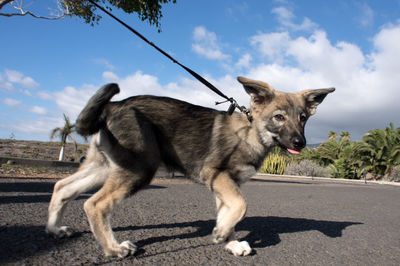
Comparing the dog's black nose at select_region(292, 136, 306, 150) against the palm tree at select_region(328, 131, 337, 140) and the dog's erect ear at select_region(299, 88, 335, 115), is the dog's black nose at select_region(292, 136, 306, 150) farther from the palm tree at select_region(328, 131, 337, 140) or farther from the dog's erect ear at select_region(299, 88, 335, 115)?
the palm tree at select_region(328, 131, 337, 140)

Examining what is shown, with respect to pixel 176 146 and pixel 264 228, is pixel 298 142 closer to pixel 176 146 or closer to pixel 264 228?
pixel 176 146

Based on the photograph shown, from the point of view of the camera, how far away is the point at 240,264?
2459 millimetres

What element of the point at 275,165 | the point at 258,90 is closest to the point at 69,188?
the point at 258,90

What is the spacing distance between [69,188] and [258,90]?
247 centimetres

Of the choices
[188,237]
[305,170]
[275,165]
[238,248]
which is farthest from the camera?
[305,170]

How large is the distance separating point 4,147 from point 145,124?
1438 centimetres

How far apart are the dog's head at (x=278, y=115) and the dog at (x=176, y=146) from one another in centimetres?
1

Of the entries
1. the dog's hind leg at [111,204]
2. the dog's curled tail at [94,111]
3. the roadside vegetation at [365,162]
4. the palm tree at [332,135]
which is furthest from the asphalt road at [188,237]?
the palm tree at [332,135]

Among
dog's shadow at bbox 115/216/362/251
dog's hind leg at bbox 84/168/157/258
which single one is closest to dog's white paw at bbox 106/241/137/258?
dog's hind leg at bbox 84/168/157/258

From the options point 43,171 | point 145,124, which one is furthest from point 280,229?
point 43,171

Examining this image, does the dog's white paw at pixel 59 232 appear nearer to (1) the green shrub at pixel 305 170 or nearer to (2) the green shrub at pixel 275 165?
(2) the green shrub at pixel 275 165

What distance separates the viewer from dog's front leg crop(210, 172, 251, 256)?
2756 millimetres

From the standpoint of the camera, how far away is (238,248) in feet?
8.96

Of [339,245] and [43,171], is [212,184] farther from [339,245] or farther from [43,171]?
[43,171]
